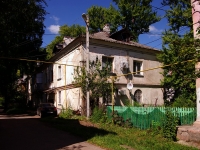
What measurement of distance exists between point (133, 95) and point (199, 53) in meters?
16.5

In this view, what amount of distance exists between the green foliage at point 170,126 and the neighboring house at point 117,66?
31.3ft

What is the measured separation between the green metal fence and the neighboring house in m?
6.39

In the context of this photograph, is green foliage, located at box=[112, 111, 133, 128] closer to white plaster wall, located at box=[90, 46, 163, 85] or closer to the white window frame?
white plaster wall, located at box=[90, 46, 163, 85]

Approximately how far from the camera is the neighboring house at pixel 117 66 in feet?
61.9

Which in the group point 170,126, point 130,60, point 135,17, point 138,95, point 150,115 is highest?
point 135,17

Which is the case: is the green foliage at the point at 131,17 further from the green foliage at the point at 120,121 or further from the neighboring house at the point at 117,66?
the green foliage at the point at 120,121

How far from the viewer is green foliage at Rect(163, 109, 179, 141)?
345 inches

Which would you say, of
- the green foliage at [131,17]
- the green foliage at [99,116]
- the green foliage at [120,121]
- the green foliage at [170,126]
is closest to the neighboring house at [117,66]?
the green foliage at [99,116]

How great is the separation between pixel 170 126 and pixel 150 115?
1.86m

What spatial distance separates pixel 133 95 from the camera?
20.6 meters

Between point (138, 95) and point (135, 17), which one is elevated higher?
point (135, 17)

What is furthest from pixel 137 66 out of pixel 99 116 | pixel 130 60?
pixel 99 116

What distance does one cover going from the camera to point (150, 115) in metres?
10.7

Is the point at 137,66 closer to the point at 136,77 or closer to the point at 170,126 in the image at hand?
the point at 136,77
